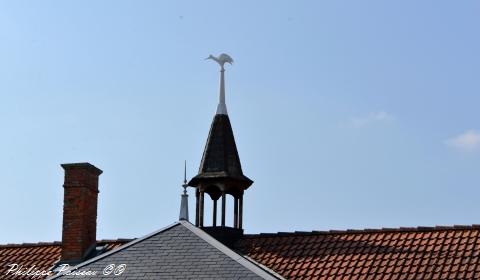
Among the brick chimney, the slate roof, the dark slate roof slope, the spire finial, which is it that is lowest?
the dark slate roof slope

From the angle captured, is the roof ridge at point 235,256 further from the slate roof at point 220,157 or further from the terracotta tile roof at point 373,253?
the slate roof at point 220,157

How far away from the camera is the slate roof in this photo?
2645 cm

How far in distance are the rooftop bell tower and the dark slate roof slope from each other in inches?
81.0

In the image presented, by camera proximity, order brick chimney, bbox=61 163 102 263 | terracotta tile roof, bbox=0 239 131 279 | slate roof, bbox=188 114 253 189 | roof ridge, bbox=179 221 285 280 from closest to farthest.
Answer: roof ridge, bbox=179 221 285 280 < brick chimney, bbox=61 163 102 263 < terracotta tile roof, bbox=0 239 131 279 < slate roof, bbox=188 114 253 189

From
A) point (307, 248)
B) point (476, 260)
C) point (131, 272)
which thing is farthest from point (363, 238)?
point (131, 272)

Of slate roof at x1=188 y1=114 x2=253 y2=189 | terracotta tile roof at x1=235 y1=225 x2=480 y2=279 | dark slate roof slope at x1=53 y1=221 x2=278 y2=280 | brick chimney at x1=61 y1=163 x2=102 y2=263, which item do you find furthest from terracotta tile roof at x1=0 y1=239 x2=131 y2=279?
terracotta tile roof at x1=235 y1=225 x2=480 y2=279

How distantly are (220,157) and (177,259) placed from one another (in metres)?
4.04

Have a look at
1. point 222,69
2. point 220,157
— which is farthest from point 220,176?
point 222,69

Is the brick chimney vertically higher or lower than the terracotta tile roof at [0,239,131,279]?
higher

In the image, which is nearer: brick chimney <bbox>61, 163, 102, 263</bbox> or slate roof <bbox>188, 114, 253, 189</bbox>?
brick chimney <bbox>61, 163, 102, 263</bbox>

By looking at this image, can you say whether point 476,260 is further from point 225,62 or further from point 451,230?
point 225,62

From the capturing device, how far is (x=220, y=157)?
2662 centimetres

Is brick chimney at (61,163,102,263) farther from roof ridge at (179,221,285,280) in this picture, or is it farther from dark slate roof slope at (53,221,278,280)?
roof ridge at (179,221,285,280)

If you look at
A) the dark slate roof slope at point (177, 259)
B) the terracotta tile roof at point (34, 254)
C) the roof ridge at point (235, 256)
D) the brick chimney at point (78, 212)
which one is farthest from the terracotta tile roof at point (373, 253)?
the brick chimney at point (78, 212)
